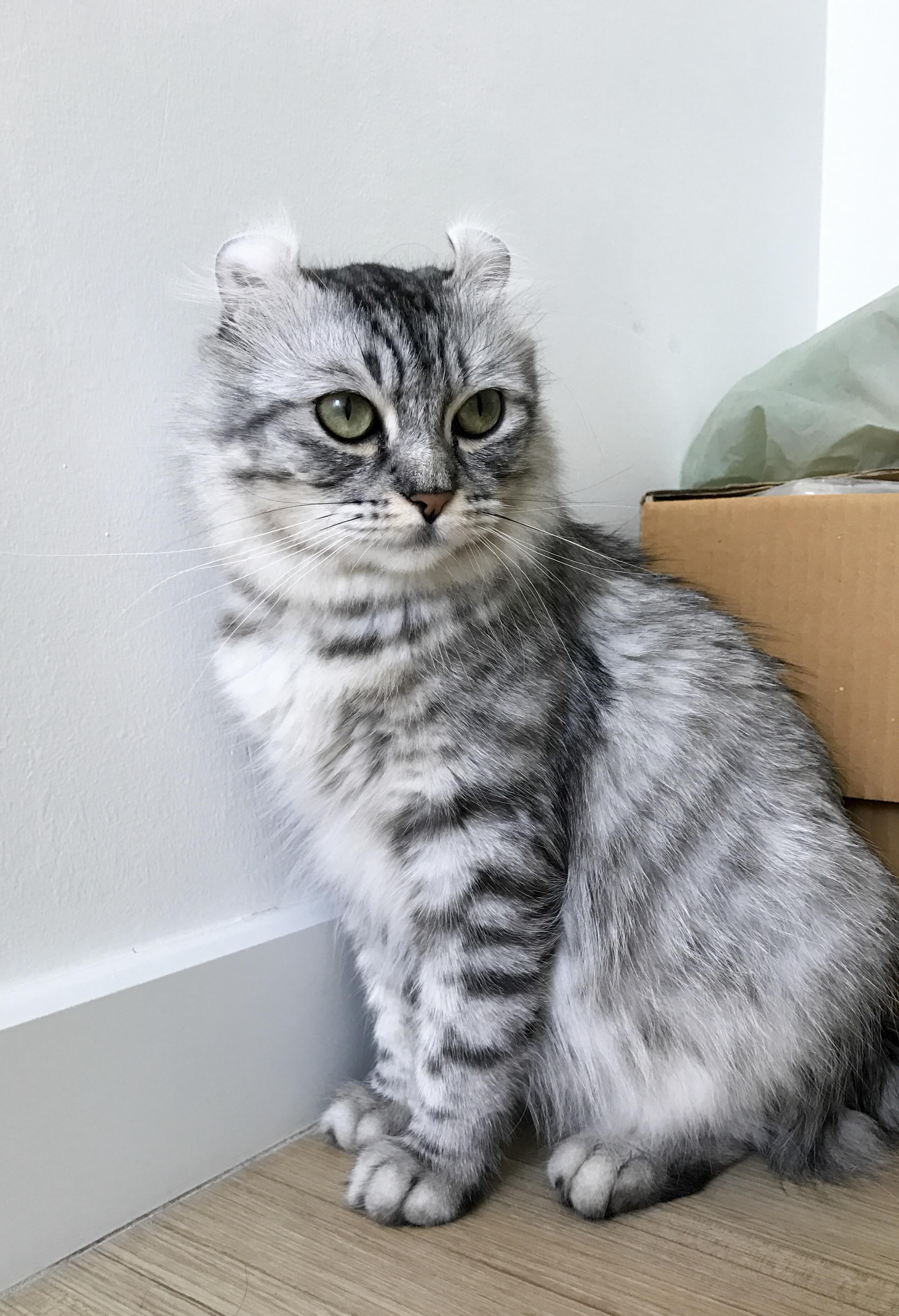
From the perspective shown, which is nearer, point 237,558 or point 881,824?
point 237,558

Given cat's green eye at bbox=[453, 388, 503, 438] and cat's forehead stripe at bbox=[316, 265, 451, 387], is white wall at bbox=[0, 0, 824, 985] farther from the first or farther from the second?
cat's green eye at bbox=[453, 388, 503, 438]

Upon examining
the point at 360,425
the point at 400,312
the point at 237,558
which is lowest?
the point at 237,558

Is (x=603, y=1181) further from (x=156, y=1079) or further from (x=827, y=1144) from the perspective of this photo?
(x=156, y=1079)

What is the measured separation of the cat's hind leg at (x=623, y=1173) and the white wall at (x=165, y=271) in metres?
0.49

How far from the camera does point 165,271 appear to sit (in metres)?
1.15

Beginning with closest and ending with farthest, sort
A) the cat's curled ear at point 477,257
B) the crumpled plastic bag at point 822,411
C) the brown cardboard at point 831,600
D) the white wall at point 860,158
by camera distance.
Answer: the cat's curled ear at point 477,257, the brown cardboard at point 831,600, the crumpled plastic bag at point 822,411, the white wall at point 860,158

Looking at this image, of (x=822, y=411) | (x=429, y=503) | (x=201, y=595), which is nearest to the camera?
(x=429, y=503)

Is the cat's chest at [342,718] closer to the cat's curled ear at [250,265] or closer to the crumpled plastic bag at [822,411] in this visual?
the cat's curled ear at [250,265]

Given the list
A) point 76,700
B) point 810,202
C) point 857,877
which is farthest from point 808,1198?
point 810,202

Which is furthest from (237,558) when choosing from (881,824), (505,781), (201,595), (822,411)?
(822,411)

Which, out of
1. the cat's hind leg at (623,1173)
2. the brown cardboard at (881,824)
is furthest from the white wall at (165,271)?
the brown cardboard at (881,824)

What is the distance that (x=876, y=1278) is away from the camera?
3.18 ft

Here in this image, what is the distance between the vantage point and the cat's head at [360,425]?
1.00 metres

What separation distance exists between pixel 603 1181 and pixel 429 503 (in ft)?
2.52
